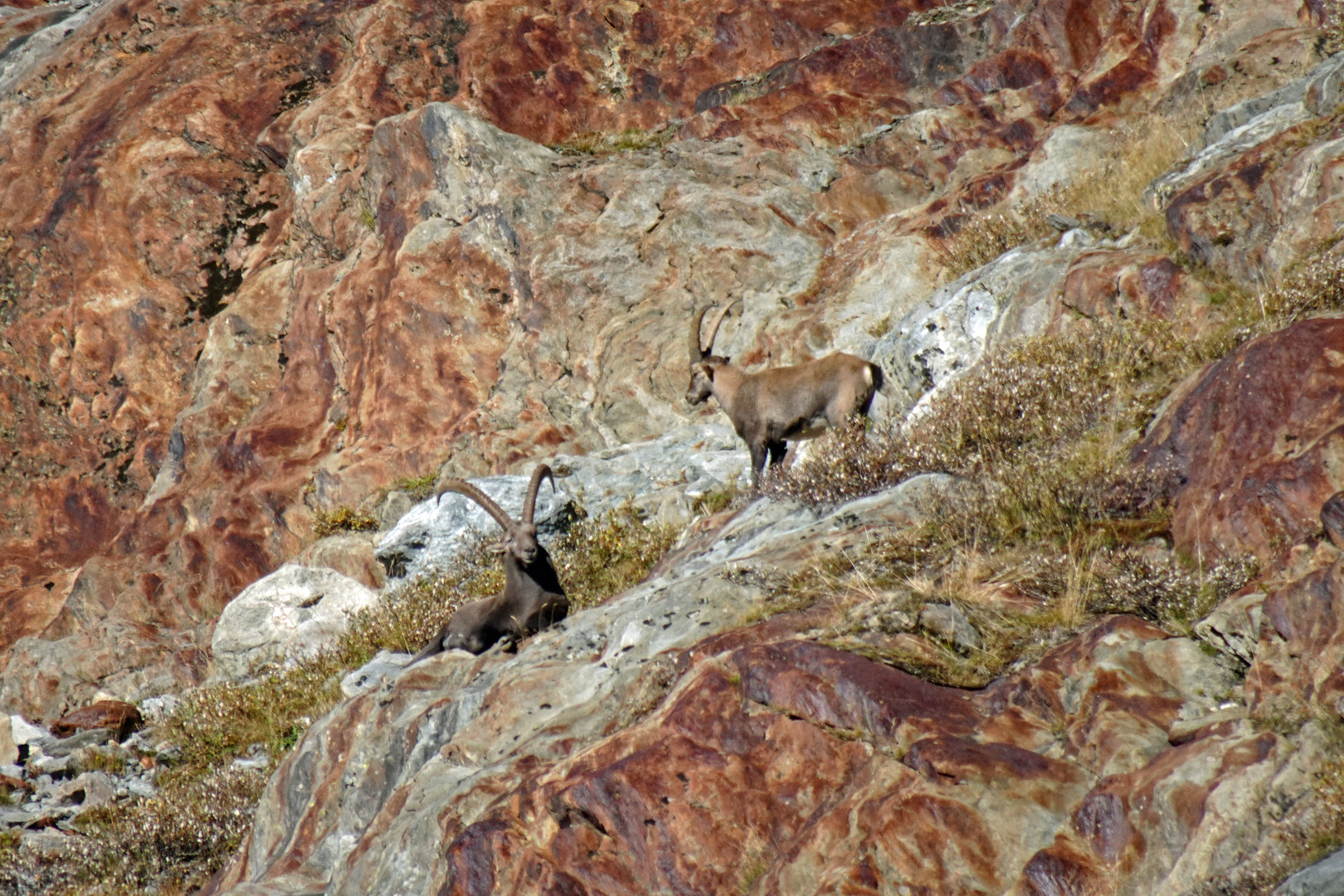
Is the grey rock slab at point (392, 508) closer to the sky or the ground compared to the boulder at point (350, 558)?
closer to the sky

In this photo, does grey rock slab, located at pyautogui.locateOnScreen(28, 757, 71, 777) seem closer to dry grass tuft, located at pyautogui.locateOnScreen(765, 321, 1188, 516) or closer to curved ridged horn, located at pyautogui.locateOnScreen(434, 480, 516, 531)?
curved ridged horn, located at pyautogui.locateOnScreen(434, 480, 516, 531)

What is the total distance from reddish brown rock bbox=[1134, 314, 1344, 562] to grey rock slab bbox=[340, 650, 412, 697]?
22.8ft

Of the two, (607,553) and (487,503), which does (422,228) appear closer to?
(607,553)

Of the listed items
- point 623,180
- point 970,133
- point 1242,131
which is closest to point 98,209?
point 623,180

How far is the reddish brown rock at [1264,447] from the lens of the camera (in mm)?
6027

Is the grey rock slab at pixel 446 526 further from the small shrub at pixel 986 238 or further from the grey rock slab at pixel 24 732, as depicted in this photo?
the small shrub at pixel 986 238

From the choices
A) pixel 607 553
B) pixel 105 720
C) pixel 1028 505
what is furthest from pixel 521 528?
pixel 105 720

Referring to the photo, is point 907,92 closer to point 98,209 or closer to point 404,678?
point 404,678

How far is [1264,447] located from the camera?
21.2 feet

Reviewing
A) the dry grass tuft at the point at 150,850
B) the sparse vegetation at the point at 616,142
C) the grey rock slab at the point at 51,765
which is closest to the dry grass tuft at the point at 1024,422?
the dry grass tuft at the point at 150,850

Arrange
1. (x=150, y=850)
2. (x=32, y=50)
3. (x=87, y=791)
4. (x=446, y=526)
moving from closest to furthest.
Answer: (x=150, y=850), (x=87, y=791), (x=446, y=526), (x=32, y=50)

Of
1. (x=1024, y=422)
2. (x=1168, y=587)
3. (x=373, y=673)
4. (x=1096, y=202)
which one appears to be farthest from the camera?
(x=1096, y=202)

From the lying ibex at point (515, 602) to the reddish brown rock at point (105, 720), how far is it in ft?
21.5

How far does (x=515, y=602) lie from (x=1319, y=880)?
852 cm
